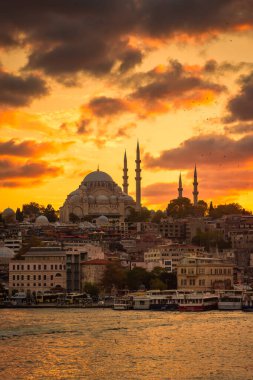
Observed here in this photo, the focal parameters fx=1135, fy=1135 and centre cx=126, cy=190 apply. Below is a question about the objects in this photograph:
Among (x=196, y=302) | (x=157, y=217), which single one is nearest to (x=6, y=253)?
(x=196, y=302)

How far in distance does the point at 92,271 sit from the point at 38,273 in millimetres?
3591

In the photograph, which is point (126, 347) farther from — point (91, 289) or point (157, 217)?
point (157, 217)

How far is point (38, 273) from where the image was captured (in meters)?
75.4

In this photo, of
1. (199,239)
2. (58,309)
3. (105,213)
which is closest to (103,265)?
(58,309)

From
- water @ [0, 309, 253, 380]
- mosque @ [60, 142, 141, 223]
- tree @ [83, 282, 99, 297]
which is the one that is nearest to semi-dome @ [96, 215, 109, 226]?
mosque @ [60, 142, 141, 223]

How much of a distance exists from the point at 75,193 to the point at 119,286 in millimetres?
56006

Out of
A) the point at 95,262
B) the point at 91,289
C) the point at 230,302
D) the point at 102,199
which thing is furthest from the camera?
the point at 102,199

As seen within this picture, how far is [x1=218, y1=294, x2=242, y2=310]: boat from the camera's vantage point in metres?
60.7

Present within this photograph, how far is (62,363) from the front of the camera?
111 feet

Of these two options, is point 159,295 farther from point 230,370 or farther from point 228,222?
point 228,222

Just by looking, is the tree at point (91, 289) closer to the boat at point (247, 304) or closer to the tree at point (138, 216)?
the boat at point (247, 304)

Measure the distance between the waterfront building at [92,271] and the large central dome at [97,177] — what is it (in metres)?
55.3

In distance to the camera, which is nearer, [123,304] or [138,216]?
[123,304]

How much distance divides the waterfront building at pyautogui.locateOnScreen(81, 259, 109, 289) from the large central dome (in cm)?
5533
